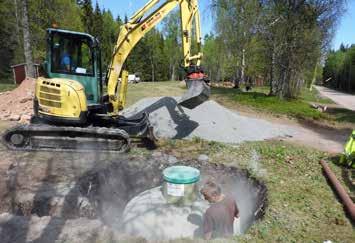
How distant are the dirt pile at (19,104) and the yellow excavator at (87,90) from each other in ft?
11.0

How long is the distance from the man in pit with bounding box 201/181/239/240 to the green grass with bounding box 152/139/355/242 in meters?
0.23

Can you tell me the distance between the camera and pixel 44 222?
4.77 meters

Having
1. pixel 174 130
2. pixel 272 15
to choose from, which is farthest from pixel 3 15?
pixel 174 130

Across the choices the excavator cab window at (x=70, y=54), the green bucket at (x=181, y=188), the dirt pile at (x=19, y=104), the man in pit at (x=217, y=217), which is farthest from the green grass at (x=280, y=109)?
the man in pit at (x=217, y=217)

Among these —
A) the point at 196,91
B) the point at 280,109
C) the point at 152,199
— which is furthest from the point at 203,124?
the point at 280,109

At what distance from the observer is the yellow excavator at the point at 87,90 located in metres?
8.36

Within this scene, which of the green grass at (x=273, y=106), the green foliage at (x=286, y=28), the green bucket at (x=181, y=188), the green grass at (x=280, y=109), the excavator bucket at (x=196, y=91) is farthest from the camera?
the green foliage at (x=286, y=28)

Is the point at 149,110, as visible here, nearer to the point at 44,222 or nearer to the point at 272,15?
the point at 44,222

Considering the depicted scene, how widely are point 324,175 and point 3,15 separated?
32912 millimetres

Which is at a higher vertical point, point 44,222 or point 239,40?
point 239,40

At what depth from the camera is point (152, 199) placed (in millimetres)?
6121

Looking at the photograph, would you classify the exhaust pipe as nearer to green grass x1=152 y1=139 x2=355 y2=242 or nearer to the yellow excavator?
green grass x1=152 y1=139 x2=355 y2=242

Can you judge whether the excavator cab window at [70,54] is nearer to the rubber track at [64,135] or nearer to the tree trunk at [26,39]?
the rubber track at [64,135]

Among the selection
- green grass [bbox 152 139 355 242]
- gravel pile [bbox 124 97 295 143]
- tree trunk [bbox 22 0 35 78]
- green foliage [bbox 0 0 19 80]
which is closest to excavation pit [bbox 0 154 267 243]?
green grass [bbox 152 139 355 242]
